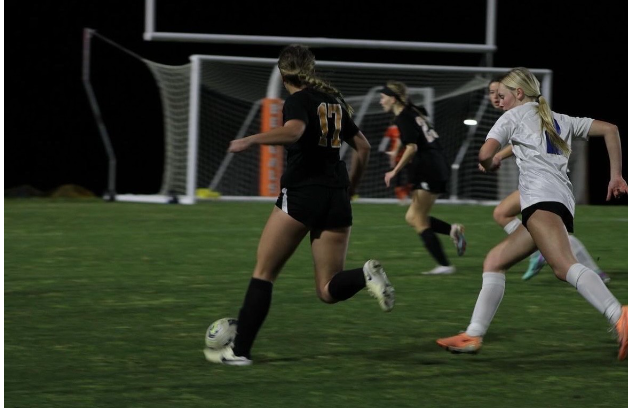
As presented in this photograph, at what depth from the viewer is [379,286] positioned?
6039 millimetres

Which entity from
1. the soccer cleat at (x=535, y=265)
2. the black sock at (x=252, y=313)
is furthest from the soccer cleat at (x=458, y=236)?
the black sock at (x=252, y=313)

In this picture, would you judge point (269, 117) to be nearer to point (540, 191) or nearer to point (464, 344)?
point (464, 344)

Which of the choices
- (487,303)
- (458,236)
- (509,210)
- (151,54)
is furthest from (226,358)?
(151,54)

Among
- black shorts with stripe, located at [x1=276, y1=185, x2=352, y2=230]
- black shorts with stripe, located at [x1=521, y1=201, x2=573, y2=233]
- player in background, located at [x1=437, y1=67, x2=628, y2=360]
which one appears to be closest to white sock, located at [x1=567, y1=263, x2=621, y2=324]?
player in background, located at [x1=437, y1=67, x2=628, y2=360]

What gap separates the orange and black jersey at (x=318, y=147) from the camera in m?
5.96

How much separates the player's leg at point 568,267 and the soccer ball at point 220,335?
1584 mm

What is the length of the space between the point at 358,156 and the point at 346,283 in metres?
0.69

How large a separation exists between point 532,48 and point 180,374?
1996cm

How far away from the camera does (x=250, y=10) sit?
24.5 m

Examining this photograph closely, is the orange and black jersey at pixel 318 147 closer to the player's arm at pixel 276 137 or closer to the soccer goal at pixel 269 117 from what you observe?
the player's arm at pixel 276 137

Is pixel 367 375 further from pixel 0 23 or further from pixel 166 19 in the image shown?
pixel 166 19

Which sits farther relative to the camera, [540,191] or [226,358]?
[540,191]

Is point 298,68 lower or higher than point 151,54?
higher

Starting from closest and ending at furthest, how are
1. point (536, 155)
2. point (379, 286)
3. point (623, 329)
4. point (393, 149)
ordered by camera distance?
point (623, 329) < point (379, 286) < point (536, 155) < point (393, 149)
